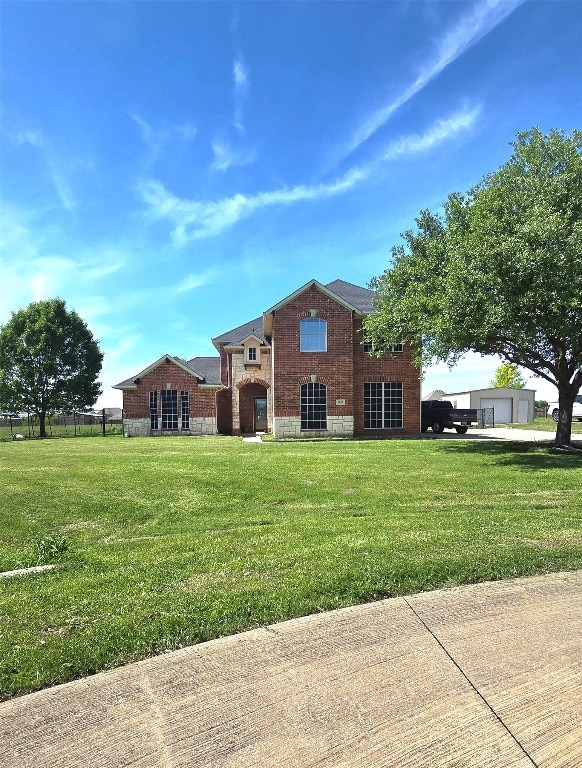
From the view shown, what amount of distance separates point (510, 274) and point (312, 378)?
12.4m

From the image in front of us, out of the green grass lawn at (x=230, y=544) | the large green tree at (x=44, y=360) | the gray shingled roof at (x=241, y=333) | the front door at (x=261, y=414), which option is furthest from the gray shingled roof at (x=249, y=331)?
the green grass lawn at (x=230, y=544)

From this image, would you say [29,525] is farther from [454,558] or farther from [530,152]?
[530,152]

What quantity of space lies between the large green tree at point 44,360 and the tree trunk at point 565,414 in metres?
33.6

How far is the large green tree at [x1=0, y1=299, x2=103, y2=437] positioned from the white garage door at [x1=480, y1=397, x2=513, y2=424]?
112ft

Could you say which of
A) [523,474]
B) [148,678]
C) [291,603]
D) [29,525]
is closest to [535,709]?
[291,603]

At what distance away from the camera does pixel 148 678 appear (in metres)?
3.06

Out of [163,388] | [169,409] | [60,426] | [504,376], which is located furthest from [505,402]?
[60,426]

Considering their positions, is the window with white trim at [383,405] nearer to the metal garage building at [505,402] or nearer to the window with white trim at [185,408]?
the window with white trim at [185,408]

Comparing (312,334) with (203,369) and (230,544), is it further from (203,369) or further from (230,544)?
(230,544)

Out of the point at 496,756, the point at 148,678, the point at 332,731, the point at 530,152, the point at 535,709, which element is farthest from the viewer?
the point at 530,152

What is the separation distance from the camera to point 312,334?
24.0 m

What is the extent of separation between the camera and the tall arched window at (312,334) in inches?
945

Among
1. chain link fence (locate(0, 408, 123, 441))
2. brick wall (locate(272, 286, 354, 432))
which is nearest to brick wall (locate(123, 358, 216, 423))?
chain link fence (locate(0, 408, 123, 441))

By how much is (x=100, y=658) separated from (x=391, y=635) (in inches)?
78.2
